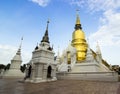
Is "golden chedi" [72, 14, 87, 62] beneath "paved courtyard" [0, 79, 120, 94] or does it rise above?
above

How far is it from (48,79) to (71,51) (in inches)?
535

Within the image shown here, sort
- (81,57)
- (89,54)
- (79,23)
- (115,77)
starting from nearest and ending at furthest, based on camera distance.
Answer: (115,77) < (89,54) < (81,57) < (79,23)

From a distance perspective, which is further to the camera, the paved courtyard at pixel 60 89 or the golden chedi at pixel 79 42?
the golden chedi at pixel 79 42

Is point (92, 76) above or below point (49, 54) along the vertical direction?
below

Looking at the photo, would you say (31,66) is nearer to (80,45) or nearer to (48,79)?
(48,79)

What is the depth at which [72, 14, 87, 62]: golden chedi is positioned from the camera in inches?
1171

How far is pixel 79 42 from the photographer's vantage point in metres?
32.6

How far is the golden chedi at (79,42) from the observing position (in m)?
29.7

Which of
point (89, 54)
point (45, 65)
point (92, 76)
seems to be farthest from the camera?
point (89, 54)

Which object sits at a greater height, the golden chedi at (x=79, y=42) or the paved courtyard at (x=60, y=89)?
the golden chedi at (x=79, y=42)

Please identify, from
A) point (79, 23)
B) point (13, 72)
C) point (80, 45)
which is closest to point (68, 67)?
point (80, 45)

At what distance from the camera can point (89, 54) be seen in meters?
26.0

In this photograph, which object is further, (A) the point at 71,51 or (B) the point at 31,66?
(A) the point at 71,51

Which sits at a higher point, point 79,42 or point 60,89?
point 79,42
